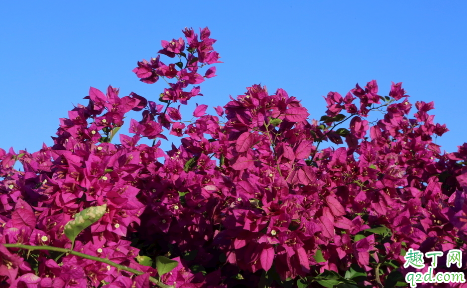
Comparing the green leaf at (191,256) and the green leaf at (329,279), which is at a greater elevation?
the green leaf at (191,256)

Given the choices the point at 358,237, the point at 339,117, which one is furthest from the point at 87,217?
the point at 339,117

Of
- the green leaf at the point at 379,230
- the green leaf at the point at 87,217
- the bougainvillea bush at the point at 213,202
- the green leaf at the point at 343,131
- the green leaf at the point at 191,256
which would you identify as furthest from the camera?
the green leaf at the point at 343,131

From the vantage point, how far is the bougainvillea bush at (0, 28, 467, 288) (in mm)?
1975

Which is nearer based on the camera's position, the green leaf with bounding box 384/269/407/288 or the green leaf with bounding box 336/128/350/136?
the green leaf with bounding box 384/269/407/288

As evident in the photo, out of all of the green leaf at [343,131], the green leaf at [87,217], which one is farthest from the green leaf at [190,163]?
the green leaf at [87,217]

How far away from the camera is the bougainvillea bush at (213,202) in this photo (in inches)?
77.7

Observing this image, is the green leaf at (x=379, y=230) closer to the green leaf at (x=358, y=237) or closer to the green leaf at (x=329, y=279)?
the green leaf at (x=358, y=237)

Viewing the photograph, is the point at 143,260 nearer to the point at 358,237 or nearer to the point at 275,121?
the point at 275,121

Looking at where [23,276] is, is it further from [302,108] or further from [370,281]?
[370,281]

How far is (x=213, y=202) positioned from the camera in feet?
9.62

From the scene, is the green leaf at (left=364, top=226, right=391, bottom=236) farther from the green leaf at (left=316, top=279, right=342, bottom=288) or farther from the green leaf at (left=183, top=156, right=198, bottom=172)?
the green leaf at (left=183, top=156, right=198, bottom=172)

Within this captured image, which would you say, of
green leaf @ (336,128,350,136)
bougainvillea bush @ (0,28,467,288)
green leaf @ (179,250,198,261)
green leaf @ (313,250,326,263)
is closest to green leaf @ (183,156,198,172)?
bougainvillea bush @ (0,28,467,288)

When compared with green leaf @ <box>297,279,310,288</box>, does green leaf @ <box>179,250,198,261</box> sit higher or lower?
higher

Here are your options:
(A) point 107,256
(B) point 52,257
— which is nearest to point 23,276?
(B) point 52,257
